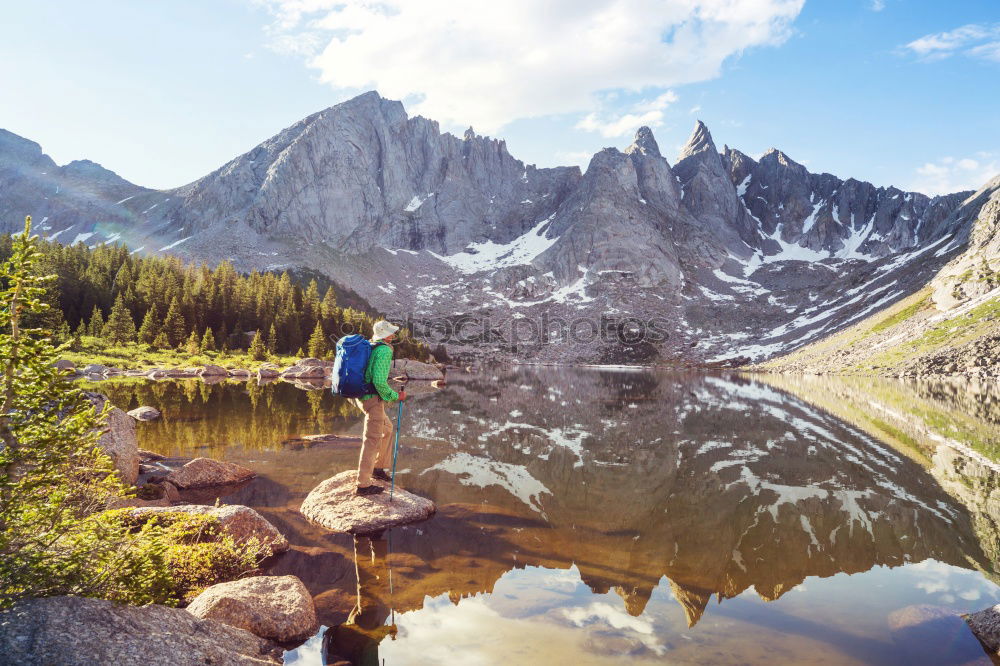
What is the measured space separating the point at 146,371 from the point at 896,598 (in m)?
74.5

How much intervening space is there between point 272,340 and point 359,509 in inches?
3299

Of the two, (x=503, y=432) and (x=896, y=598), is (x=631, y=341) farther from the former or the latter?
(x=896, y=598)

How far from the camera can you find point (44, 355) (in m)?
5.02

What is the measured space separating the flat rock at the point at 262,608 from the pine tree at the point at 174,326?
86.4 m

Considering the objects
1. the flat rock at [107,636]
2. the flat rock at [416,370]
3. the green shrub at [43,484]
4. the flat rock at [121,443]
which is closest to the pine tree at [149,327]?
the flat rock at [416,370]

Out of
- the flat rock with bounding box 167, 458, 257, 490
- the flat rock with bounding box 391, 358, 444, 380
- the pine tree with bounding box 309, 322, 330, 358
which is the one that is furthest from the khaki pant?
the pine tree with bounding box 309, 322, 330, 358

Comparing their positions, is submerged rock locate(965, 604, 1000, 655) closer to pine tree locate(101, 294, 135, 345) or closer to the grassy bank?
the grassy bank

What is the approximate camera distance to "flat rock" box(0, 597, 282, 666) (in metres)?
3.90

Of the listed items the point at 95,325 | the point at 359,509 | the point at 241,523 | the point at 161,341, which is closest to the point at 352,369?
the point at 359,509

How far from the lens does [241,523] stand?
916cm

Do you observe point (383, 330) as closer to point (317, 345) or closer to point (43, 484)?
point (43, 484)

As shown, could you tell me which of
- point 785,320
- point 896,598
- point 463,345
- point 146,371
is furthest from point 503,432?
point 785,320

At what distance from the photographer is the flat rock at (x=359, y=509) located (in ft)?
34.8

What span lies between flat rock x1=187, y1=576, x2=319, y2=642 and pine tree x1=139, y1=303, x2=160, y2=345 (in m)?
84.4
